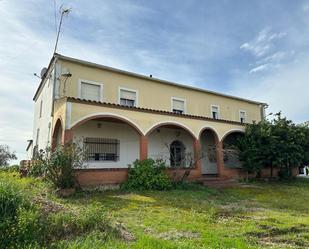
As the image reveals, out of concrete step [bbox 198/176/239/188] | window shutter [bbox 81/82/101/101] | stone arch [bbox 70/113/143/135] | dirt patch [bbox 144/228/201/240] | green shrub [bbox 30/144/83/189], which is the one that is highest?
window shutter [bbox 81/82/101/101]

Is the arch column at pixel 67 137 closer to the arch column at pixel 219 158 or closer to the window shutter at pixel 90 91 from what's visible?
the window shutter at pixel 90 91

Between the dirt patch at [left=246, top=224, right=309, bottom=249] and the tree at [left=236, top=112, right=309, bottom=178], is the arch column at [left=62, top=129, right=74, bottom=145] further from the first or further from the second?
the tree at [left=236, top=112, right=309, bottom=178]

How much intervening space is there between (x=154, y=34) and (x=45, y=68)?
8.85m

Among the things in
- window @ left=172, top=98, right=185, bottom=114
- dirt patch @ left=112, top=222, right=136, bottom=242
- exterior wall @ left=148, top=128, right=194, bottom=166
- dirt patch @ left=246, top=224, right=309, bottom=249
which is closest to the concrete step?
exterior wall @ left=148, top=128, right=194, bottom=166

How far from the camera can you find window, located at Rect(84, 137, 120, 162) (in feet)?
51.4

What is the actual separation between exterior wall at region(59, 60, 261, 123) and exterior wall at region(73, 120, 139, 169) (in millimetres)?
1682

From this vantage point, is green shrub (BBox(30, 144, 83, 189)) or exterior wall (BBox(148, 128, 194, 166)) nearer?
green shrub (BBox(30, 144, 83, 189))

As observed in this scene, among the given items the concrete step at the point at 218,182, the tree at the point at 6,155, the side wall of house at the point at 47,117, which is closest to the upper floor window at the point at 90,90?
the side wall of house at the point at 47,117

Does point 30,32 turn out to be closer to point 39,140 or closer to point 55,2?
point 55,2

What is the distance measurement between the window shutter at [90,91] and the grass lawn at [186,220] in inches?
237

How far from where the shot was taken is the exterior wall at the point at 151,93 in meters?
15.5

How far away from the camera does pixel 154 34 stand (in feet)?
44.7

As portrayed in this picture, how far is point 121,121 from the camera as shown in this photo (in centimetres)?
1549

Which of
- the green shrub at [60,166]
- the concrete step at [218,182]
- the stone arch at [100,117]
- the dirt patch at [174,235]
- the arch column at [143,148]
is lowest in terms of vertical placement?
the dirt patch at [174,235]
